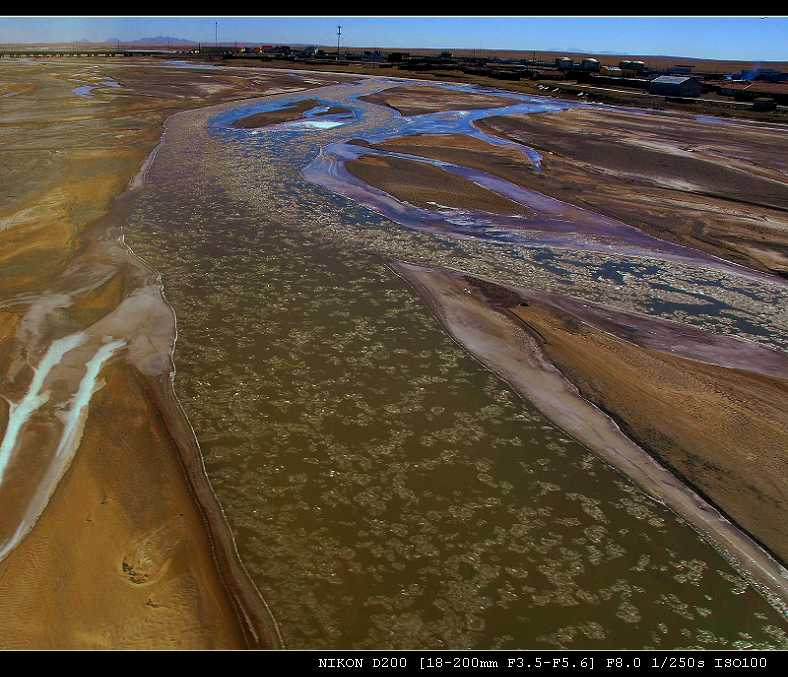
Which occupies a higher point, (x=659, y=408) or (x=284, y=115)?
(x=284, y=115)

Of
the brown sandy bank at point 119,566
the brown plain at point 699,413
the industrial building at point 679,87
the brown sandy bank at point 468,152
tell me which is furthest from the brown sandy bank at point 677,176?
the industrial building at point 679,87

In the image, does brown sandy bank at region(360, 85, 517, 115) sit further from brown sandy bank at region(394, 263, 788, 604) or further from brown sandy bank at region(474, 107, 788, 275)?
brown sandy bank at region(394, 263, 788, 604)

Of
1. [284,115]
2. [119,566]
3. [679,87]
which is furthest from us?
[679,87]

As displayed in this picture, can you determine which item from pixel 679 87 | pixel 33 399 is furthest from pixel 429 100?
pixel 33 399

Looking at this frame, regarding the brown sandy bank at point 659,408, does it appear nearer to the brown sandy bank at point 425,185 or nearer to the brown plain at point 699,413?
the brown plain at point 699,413

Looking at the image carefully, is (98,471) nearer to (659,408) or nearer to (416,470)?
(416,470)

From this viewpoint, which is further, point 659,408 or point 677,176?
point 677,176

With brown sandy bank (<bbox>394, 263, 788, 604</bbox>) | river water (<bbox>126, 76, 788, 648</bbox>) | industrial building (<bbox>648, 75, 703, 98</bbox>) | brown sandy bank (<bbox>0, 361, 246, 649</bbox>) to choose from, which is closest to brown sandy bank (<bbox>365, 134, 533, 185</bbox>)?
river water (<bbox>126, 76, 788, 648</bbox>)
